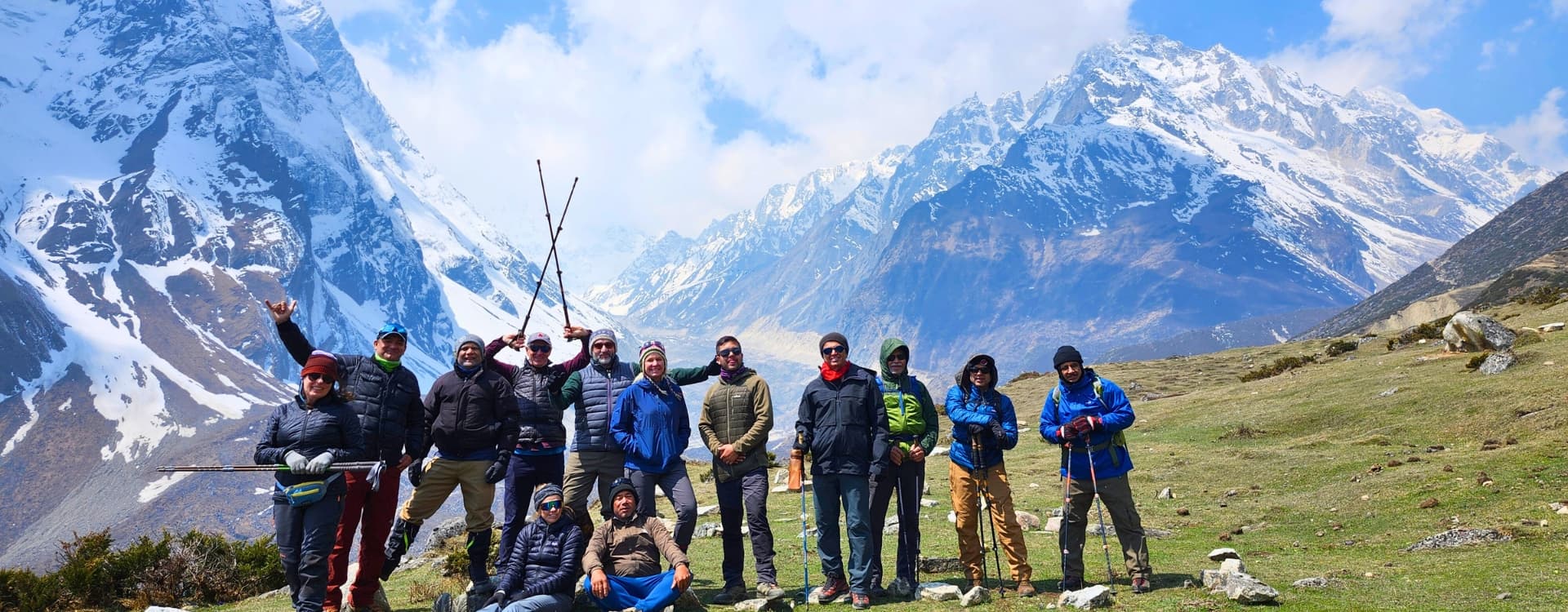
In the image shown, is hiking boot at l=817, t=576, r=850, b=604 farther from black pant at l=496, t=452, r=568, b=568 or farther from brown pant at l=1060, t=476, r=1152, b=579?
black pant at l=496, t=452, r=568, b=568

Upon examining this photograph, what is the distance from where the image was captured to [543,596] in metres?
9.61

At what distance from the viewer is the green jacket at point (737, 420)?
10906 millimetres

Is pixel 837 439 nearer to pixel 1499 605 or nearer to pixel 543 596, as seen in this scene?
pixel 543 596

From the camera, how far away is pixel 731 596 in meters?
10.7

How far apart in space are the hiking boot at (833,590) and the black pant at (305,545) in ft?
18.1

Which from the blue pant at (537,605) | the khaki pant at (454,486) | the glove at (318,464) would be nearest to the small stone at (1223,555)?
the blue pant at (537,605)

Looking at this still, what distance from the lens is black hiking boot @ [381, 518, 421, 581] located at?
1060cm

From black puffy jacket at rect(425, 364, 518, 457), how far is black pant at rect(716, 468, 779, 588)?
9.16ft

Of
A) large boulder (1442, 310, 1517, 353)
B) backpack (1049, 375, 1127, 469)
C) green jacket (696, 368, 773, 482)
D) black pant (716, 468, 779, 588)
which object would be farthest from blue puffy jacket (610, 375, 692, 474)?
large boulder (1442, 310, 1517, 353)

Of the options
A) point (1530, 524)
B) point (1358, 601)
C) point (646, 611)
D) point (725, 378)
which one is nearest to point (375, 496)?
point (646, 611)

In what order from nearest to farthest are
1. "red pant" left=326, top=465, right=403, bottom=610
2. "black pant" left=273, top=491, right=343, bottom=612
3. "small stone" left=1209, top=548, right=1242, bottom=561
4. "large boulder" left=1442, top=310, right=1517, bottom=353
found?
"black pant" left=273, top=491, right=343, bottom=612 < "red pant" left=326, top=465, right=403, bottom=610 < "small stone" left=1209, top=548, right=1242, bottom=561 < "large boulder" left=1442, top=310, right=1517, bottom=353

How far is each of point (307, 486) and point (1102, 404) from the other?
9074 mm

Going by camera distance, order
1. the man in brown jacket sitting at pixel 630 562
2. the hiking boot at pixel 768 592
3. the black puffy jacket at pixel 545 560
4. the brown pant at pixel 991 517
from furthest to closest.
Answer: the brown pant at pixel 991 517
the hiking boot at pixel 768 592
the black puffy jacket at pixel 545 560
the man in brown jacket sitting at pixel 630 562

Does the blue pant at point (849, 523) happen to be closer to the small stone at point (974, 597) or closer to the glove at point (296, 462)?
the small stone at point (974, 597)
